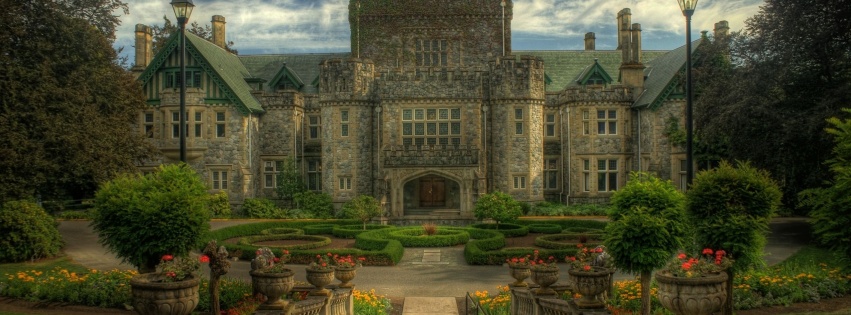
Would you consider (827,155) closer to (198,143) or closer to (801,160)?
(801,160)

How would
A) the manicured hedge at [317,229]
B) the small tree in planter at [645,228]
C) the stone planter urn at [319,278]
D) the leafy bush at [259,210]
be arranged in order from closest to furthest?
the small tree in planter at [645,228] < the stone planter urn at [319,278] < the manicured hedge at [317,229] < the leafy bush at [259,210]

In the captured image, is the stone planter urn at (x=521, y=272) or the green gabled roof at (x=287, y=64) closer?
the stone planter urn at (x=521, y=272)

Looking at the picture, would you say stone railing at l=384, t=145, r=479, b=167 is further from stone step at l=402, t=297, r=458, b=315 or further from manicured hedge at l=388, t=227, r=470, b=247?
stone step at l=402, t=297, r=458, b=315

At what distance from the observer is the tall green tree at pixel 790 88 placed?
2273cm

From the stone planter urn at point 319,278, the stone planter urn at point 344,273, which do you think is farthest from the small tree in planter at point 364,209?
the stone planter urn at point 319,278

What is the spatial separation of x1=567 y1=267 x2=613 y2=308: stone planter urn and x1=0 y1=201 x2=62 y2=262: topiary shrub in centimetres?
1761

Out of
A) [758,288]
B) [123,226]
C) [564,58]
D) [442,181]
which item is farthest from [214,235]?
[564,58]

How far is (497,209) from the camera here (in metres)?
29.4

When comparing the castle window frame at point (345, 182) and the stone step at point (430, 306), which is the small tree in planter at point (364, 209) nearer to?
the castle window frame at point (345, 182)

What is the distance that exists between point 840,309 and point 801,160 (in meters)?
11.7

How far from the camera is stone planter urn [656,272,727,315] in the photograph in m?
8.91

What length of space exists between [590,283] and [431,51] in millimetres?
30125

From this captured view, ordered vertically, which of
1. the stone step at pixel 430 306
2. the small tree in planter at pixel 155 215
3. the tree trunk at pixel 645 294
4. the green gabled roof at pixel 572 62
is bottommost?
the stone step at pixel 430 306

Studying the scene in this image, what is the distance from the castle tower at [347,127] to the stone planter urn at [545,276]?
2376 centimetres
